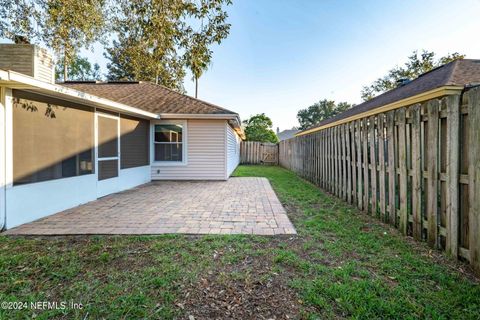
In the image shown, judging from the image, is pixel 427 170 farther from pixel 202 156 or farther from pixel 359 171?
pixel 202 156

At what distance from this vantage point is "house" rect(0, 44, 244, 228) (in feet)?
13.1

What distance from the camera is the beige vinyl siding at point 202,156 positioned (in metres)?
9.26

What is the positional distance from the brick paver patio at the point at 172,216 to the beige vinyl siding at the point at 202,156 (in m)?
2.51

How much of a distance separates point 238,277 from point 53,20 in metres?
8.67

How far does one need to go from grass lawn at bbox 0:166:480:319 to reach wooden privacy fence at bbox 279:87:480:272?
32cm

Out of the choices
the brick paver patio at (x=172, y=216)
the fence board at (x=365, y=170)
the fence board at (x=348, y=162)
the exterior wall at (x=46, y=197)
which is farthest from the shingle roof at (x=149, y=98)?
the fence board at (x=365, y=170)

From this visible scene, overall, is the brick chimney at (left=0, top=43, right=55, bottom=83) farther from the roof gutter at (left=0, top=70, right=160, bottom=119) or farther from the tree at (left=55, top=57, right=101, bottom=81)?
the tree at (left=55, top=57, right=101, bottom=81)

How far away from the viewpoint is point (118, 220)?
4316 millimetres

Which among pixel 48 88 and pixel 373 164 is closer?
pixel 48 88

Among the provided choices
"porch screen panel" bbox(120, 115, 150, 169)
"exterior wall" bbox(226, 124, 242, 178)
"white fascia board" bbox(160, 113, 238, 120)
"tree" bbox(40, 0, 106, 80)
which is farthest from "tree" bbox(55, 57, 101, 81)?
"white fascia board" bbox(160, 113, 238, 120)

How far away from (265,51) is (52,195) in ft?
39.0

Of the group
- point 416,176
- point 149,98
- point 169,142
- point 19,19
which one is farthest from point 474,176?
point 19,19

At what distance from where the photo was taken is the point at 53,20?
6.78m

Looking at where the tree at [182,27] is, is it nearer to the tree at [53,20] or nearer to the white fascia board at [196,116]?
the tree at [53,20]
